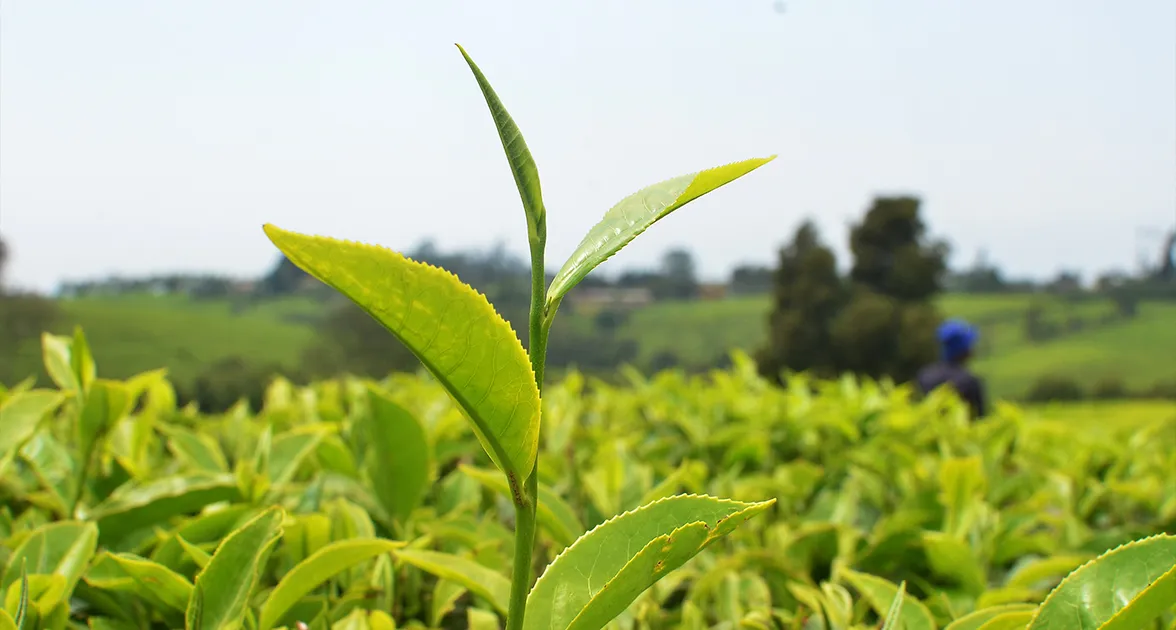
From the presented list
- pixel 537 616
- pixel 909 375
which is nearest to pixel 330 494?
pixel 537 616

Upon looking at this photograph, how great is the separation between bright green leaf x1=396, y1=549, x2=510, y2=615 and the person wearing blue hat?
5622 mm

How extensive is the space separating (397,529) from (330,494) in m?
0.21

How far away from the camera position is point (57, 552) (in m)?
1.08

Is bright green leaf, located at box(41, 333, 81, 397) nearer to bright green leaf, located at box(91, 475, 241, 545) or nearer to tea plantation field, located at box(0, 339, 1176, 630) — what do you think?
tea plantation field, located at box(0, 339, 1176, 630)

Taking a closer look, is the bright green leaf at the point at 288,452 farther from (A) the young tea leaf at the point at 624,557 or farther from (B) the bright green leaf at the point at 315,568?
(A) the young tea leaf at the point at 624,557

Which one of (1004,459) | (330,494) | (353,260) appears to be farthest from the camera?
(1004,459)

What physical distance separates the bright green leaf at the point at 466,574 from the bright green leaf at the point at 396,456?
1.01 ft

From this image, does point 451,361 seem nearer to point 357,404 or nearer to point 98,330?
point 357,404

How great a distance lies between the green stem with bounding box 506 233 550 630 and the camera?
587mm

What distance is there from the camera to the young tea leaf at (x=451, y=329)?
1.62 feet

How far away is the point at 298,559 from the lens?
117 cm

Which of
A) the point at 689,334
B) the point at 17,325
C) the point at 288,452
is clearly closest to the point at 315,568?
the point at 288,452

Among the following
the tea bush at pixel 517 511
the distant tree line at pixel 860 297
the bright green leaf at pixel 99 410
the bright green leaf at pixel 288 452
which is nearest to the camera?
the tea bush at pixel 517 511

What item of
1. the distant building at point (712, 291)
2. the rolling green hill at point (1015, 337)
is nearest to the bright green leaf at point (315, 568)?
the rolling green hill at point (1015, 337)
